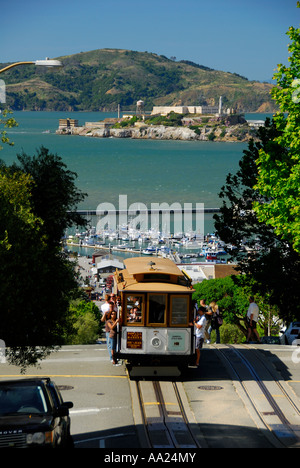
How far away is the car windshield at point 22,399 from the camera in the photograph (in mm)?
11266

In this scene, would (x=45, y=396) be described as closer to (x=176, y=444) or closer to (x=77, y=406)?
(x=176, y=444)

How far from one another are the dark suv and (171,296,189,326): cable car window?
5.83 meters

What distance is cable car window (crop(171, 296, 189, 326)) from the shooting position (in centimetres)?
1752

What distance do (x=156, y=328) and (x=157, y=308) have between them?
47cm

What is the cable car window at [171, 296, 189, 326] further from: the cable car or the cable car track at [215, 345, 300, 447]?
the cable car track at [215, 345, 300, 447]

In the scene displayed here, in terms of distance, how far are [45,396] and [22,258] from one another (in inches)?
263

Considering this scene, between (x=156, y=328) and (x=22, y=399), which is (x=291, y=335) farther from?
(x=22, y=399)

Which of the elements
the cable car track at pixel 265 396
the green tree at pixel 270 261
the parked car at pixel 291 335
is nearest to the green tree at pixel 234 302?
the green tree at pixel 270 261

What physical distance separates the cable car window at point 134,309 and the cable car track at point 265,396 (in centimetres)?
274

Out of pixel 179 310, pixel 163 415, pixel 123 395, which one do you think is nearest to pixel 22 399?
pixel 163 415

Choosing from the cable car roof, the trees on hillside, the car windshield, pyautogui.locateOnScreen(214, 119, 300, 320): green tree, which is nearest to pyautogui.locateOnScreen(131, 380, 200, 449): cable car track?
the cable car roof

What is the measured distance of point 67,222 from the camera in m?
34.8

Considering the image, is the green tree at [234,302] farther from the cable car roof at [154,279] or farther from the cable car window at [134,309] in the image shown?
the cable car window at [134,309]
